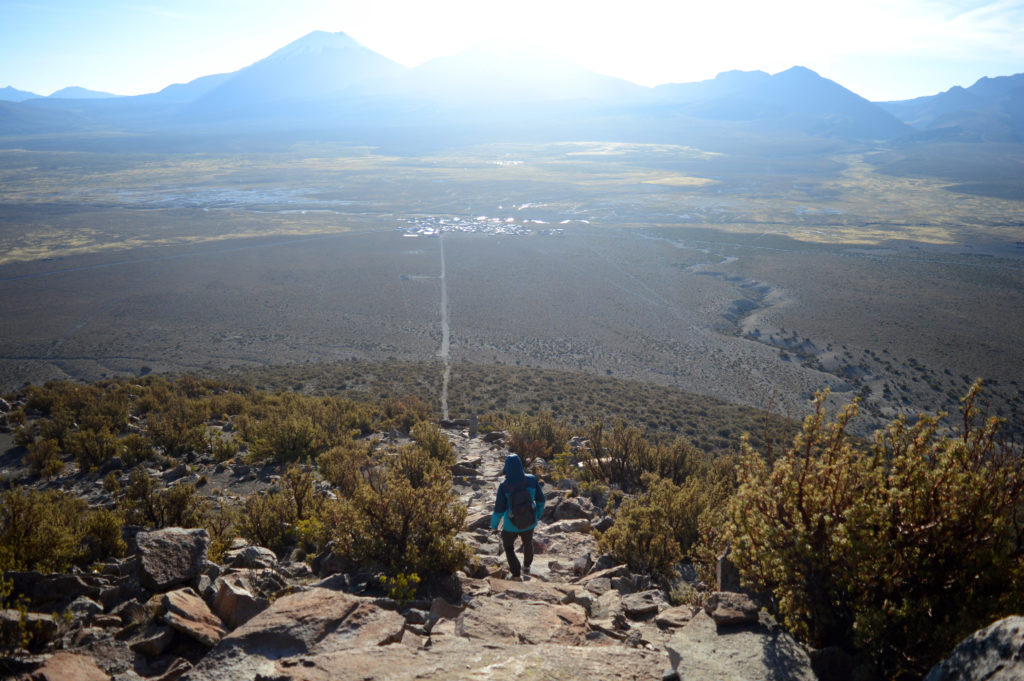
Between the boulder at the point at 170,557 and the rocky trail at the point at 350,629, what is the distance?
10 millimetres

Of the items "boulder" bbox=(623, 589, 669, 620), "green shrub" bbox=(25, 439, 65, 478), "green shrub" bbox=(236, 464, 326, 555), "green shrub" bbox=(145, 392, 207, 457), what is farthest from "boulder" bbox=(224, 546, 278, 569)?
"green shrub" bbox=(25, 439, 65, 478)

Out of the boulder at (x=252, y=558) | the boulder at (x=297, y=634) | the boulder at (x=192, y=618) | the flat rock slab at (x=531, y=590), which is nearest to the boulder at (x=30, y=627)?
the boulder at (x=192, y=618)

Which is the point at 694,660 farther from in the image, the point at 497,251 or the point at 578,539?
the point at 497,251

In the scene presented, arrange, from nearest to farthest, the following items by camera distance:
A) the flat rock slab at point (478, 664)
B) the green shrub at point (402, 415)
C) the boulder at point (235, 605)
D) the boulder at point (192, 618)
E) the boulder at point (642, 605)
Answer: the flat rock slab at point (478, 664) < the boulder at point (192, 618) < the boulder at point (235, 605) < the boulder at point (642, 605) < the green shrub at point (402, 415)

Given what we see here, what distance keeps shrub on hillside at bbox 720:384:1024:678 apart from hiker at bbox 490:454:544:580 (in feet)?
7.96

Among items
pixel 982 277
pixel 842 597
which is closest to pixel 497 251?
pixel 982 277

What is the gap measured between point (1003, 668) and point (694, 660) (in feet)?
4.62

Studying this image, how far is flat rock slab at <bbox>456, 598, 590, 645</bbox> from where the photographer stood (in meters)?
3.64

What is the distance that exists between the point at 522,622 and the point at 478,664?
79 cm

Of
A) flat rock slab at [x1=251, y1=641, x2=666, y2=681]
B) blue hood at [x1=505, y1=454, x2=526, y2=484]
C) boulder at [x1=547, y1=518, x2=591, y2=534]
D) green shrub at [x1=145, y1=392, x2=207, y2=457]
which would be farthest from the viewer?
green shrub at [x1=145, y1=392, x2=207, y2=457]

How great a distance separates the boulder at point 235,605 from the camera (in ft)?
12.6

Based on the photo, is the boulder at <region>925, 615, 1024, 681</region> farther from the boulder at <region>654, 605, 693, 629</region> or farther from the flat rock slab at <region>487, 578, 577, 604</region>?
the flat rock slab at <region>487, 578, 577, 604</region>

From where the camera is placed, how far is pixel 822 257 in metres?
47.1

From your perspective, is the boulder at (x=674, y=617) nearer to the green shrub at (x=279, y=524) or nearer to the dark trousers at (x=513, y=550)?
the dark trousers at (x=513, y=550)
